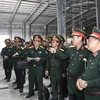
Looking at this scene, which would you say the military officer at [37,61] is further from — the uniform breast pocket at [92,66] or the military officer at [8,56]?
the military officer at [8,56]

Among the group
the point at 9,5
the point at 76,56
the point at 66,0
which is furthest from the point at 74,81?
the point at 9,5

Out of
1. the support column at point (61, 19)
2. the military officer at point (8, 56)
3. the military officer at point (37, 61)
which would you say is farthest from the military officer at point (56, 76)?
the support column at point (61, 19)

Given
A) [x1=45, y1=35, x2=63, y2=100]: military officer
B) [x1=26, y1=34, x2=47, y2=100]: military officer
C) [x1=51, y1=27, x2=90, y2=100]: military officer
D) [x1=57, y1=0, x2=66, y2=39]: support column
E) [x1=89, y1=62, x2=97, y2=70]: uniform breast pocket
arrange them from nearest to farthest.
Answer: [x1=89, y1=62, x2=97, y2=70]: uniform breast pocket
[x1=51, y1=27, x2=90, y2=100]: military officer
[x1=45, y1=35, x2=63, y2=100]: military officer
[x1=26, y1=34, x2=47, y2=100]: military officer
[x1=57, y1=0, x2=66, y2=39]: support column

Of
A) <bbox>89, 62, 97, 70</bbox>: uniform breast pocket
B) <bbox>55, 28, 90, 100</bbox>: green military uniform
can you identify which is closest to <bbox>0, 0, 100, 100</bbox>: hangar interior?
<bbox>55, 28, 90, 100</bbox>: green military uniform

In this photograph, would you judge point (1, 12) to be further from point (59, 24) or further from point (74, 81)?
point (74, 81)

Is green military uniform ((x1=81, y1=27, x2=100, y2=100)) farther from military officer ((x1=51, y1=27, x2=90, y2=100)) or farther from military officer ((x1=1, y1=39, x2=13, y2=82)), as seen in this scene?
military officer ((x1=1, y1=39, x2=13, y2=82))

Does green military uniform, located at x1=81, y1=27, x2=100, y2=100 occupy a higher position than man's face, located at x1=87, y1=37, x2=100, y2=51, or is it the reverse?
man's face, located at x1=87, y1=37, x2=100, y2=51

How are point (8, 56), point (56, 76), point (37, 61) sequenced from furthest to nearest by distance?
point (8, 56) → point (37, 61) → point (56, 76)

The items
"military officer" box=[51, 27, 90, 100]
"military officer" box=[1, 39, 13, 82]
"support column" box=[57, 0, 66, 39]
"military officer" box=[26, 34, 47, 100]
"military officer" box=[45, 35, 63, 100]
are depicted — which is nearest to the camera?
"military officer" box=[51, 27, 90, 100]

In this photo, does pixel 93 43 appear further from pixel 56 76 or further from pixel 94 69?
pixel 56 76

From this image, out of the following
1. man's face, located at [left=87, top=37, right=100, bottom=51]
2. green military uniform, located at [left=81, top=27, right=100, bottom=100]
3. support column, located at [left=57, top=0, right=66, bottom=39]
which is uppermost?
support column, located at [left=57, top=0, right=66, bottom=39]

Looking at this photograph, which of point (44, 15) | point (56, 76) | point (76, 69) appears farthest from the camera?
point (44, 15)

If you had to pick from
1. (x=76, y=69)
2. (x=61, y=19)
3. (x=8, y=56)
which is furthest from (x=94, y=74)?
(x=61, y=19)

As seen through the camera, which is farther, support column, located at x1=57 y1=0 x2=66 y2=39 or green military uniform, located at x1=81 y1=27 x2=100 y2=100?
support column, located at x1=57 y1=0 x2=66 y2=39
